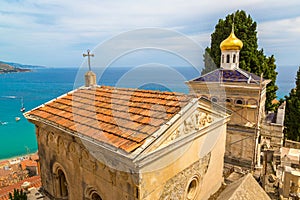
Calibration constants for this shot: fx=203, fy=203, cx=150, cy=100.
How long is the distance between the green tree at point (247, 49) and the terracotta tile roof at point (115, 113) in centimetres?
2141

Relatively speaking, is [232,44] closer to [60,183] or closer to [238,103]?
[238,103]

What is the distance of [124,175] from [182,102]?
2.89m

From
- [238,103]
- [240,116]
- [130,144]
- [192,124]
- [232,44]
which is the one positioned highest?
[232,44]

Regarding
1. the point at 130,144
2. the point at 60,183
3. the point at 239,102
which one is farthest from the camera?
the point at 239,102

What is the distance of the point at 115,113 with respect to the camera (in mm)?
7188

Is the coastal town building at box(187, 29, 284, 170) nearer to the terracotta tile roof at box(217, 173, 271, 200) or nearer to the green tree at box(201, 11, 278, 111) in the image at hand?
the green tree at box(201, 11, 278, 111)

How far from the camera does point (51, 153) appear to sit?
344 inches

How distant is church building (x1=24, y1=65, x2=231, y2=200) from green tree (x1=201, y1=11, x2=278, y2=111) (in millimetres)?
20694

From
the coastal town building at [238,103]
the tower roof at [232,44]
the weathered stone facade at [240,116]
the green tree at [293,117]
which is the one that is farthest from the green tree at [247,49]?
the weathered stone facade at [240,116]

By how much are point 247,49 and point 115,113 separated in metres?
24.9

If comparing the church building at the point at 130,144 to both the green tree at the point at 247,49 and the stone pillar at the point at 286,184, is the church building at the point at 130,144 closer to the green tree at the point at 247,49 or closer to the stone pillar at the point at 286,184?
the stone pillar at the point at 286,184

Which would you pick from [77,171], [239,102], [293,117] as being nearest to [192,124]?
[77,171]

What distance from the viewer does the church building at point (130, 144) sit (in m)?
5.57

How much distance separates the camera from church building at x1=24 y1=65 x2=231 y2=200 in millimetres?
5574
